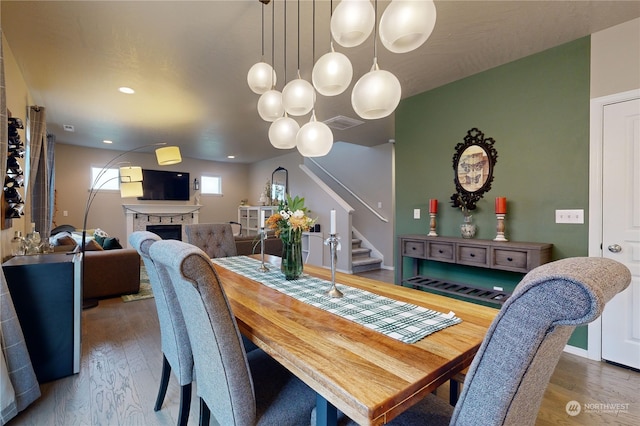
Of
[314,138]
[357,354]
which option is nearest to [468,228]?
[314,138]

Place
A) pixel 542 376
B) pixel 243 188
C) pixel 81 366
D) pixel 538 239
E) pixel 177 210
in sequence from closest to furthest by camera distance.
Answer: pixel 542 376, pixel 81 366, pixel 538 239, pixel 177 210, pixel 243 188

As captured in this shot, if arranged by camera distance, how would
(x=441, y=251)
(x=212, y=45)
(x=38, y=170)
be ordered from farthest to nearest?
(x=38, y=170)
(x=441, y=251)
(x=212, y=45)

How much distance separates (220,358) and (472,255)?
240cm

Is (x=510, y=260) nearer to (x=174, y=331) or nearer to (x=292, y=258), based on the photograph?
(x=292, y=258)

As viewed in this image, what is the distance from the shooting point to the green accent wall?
2.37 m

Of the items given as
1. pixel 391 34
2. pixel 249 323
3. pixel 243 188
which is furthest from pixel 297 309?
pixel 243 188

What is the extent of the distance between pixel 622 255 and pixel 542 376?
7.44 feet

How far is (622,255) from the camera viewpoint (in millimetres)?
2195

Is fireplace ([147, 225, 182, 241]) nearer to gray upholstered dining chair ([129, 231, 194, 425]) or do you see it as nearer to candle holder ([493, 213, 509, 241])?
gray upholstered dining chair ([129, 231, 194, 425])

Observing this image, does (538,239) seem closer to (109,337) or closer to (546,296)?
(546,296)

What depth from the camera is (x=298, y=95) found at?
5.63 ft

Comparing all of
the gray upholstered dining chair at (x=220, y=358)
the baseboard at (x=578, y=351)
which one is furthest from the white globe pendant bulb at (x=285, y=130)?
the baseboard at (x=578, y=351)
